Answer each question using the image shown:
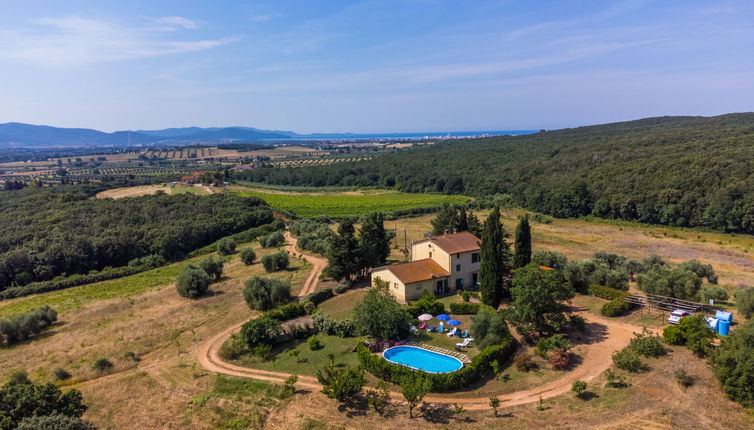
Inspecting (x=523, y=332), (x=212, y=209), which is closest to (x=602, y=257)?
(x=523, y=332)

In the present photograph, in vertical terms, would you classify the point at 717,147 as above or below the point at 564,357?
above

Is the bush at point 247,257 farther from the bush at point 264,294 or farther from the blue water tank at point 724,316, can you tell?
the blue water tank at point 724,316

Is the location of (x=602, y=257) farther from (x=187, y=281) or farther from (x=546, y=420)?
(x=187, y=281)

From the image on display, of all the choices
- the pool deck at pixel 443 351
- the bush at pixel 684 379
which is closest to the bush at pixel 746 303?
the bush at pixel 684 379

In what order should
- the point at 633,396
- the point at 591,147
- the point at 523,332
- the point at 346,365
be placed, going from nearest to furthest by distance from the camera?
the point at 633,396, the point at 346,365, the point at 523,332, the point at 591,147

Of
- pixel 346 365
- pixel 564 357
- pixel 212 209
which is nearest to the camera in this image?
pixel 564 357

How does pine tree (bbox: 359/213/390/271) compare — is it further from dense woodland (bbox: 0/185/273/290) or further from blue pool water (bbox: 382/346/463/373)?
dense woodland (bbox: 0/185/273/290)
